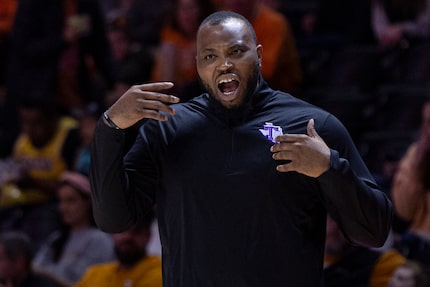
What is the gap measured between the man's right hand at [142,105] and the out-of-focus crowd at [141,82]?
251cm

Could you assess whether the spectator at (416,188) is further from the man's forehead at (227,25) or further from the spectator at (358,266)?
the man's forehead at (227,25)

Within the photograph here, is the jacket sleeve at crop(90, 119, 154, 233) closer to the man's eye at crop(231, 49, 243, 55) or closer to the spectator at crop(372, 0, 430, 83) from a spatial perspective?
the man's eye at crop(231, 49, 243, 55)

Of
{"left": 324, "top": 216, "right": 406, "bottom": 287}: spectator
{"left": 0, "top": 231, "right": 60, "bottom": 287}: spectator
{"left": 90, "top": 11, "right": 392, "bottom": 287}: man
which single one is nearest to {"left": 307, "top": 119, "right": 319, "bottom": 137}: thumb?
{"left": 90, "top": 11, "right": 392, "bottom": 287}: man

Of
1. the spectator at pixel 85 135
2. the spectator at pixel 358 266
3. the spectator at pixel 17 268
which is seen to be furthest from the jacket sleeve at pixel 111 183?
the spectator at pixel 85 135

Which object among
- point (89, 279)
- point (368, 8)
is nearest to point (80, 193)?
point (89, 279)

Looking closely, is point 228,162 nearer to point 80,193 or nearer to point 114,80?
point 80,193

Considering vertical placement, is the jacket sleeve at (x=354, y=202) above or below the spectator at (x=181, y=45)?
above

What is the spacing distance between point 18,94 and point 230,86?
521 centimetres

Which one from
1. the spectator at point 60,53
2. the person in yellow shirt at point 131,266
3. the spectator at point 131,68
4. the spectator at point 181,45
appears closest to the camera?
the person in yellow shirt at point 131,266

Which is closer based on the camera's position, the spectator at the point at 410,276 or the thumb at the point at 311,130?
the thumb at the point at 311,130

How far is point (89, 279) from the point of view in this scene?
604cm

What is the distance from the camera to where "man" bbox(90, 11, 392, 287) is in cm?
321

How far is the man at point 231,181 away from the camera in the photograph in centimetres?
321

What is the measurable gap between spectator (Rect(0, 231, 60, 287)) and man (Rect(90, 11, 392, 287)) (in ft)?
9.80
